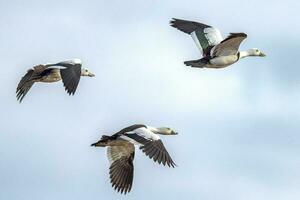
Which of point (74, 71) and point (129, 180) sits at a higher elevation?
point (74, 71)

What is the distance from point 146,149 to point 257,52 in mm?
10941

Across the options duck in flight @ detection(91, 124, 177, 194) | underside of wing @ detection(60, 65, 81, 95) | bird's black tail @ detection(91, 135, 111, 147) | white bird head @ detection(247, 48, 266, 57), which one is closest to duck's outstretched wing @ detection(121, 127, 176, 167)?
duck in flight @ detection(91, 124, 177, 194)

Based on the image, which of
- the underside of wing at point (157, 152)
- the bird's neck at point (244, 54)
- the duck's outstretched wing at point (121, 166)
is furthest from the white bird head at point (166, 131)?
the underside of wing at point (157, 152)

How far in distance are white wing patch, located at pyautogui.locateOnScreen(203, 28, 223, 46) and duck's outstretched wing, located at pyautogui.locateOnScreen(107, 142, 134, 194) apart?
18.8 feet

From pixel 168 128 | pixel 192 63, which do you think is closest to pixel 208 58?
pixel 192 63

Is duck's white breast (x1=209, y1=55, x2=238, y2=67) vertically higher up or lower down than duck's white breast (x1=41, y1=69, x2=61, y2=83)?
higher up

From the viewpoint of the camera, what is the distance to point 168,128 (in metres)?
57.5

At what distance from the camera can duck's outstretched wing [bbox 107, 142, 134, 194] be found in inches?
2040

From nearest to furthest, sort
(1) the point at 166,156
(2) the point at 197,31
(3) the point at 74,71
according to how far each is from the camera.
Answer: (1) the point at 166,156 < (3) the point at 74,71 < (2) the point at 197,31

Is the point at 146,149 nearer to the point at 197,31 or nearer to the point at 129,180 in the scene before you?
the point at 129,180

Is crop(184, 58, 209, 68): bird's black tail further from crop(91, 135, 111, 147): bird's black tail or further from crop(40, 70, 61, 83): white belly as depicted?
crop(40, 70, 61, 83): white belly

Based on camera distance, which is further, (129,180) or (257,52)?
(257,52)

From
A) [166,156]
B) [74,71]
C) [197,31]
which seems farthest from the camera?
[197,31]

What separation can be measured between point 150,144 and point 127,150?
4382 millimetres
